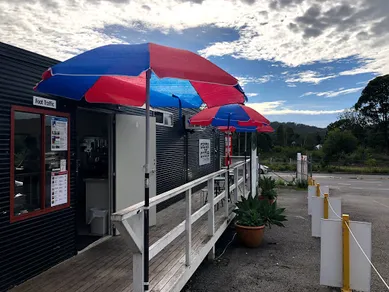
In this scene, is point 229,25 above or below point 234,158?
above

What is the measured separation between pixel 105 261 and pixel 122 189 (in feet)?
4.42

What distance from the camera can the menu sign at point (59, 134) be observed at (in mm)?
3700

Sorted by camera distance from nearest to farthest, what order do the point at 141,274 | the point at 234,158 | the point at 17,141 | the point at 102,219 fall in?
1. the point at 141,274
2. the point at 17,141
3. the point at 102,219
4. the point at 234,158

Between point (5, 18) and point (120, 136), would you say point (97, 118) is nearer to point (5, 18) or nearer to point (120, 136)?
point (120, 136)

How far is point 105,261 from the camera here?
3.81 metres

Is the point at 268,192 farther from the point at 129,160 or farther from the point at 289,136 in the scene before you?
the point at 289,136

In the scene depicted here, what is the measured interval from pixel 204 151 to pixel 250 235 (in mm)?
5007

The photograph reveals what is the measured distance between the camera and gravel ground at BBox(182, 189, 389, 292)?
386 centimetres

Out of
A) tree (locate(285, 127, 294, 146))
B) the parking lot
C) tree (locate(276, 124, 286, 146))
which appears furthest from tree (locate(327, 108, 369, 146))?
the parking lot

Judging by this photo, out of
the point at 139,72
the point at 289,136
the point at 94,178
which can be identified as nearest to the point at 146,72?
the point at 139,72

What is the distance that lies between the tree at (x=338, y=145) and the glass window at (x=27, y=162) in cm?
2945

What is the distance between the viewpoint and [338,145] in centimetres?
3055

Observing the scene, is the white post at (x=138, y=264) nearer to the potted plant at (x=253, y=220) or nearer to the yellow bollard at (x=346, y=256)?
the yellow bollard at (x=346, y=256)

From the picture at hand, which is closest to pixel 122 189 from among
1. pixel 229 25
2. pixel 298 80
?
pixel 229 25
